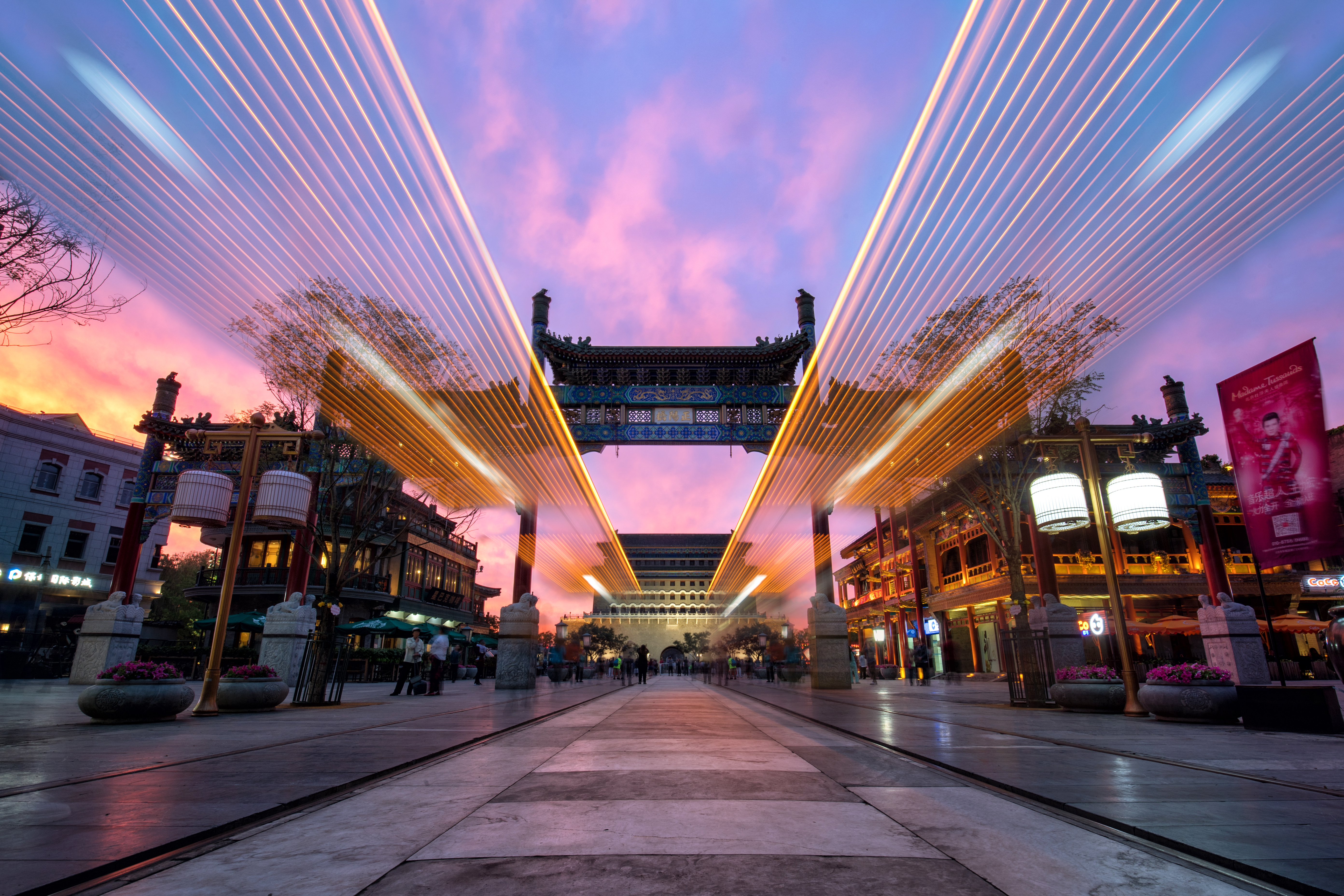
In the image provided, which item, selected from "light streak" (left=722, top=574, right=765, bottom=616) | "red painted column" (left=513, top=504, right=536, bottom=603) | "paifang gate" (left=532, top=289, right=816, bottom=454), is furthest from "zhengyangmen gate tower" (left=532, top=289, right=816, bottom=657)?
"light streak" (left=722, top=574, right=765, bottom=616)

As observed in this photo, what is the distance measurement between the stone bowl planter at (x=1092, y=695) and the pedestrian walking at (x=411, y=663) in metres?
17.7

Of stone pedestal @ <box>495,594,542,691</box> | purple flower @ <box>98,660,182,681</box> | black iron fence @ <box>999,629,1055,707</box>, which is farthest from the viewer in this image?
stone pedestal @ <box>495,594,542,691</box>

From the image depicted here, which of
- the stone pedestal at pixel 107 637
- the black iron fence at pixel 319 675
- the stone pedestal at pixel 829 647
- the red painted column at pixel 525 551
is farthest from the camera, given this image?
the red painted column at pixel 525 551

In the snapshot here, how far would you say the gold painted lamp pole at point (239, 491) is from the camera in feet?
37.1

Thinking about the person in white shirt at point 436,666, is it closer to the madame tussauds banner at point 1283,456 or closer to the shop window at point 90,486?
the madame tussauds banner at point 1283,456

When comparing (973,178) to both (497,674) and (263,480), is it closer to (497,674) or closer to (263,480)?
(263,480)

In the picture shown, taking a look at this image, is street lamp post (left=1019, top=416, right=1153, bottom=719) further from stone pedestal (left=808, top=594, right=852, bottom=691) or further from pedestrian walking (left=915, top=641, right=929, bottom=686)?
pedestrian walking (left=915, top=641, right=929, bottom=686)

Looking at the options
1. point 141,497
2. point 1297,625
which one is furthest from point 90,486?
point 1297,625

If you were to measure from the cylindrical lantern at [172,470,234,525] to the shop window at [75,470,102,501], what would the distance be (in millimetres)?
38414

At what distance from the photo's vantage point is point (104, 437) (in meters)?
39.3

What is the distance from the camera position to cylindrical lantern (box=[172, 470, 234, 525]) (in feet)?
34.9

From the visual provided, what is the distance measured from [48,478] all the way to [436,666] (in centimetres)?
3380

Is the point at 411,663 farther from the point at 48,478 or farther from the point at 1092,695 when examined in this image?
the point at 48,478

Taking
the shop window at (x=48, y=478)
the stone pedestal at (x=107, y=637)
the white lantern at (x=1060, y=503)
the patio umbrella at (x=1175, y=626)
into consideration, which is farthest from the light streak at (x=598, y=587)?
the white lantern at (x=1060, y=503)
